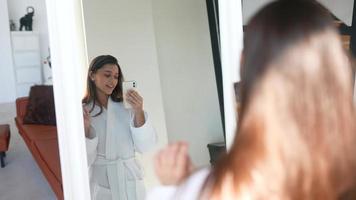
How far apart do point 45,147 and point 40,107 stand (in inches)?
42.5

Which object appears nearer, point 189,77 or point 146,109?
point 146,109

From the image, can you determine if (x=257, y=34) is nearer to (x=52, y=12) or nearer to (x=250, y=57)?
(x=250, y=57)

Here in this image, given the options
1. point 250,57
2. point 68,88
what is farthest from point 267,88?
point 68,88

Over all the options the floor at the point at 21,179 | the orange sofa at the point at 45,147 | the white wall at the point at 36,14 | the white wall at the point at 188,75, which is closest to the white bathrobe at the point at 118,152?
the white wall at the point at 188,75

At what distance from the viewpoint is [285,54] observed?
1.59 feet

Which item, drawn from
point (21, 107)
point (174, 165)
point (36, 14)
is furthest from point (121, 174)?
point (36, 14)

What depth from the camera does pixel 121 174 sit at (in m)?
1.29

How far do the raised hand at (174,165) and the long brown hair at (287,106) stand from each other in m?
0.13

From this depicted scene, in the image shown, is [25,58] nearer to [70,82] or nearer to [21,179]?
[21,179]

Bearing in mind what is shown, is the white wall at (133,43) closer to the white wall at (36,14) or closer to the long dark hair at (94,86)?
the long dark hair at (94,86)

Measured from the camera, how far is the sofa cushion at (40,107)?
3633 millimetres

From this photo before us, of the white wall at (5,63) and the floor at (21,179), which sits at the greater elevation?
the white wall at (5,63)

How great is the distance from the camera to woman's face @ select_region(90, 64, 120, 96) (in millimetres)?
1186

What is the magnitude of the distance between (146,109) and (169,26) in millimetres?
315
